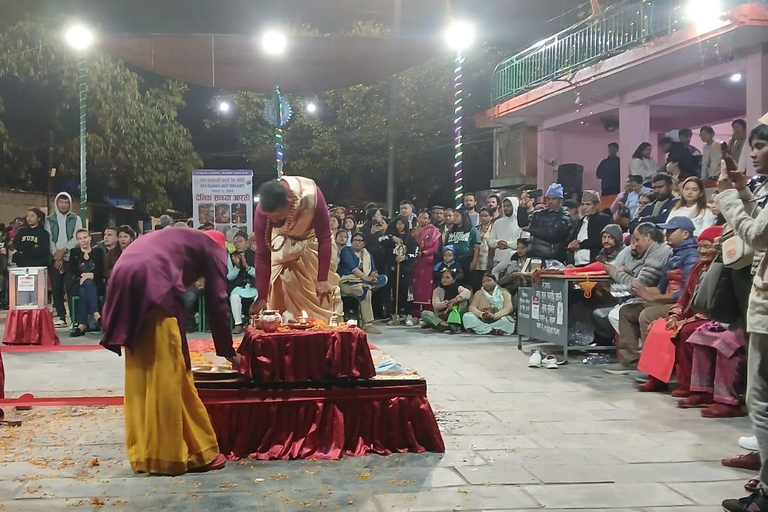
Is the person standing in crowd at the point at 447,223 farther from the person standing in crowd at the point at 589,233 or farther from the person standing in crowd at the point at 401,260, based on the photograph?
the person standing in crowd at the point at 589,233

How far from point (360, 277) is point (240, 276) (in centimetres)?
164

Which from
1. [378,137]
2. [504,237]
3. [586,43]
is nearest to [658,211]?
[504,237]

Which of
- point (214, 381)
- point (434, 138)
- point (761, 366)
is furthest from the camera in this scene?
point (434, 138)

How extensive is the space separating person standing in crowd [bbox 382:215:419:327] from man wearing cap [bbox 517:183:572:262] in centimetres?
218

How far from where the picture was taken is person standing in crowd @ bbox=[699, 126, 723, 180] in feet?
34.0

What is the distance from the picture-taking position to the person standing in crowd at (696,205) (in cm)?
734

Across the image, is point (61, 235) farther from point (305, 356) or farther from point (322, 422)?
point (322, 422)

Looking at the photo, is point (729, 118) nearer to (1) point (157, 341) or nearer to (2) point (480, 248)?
(2) point (480, 248)

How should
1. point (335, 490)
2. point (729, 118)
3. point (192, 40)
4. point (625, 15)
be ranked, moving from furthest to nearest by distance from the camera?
1. point (729, 118)
2. point (625, 15)
3. point (192, 40)
4. point (335, 490)

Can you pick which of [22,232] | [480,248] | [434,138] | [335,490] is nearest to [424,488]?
[335,490]

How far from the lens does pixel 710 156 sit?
10492 mm

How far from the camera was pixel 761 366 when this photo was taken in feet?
10.9

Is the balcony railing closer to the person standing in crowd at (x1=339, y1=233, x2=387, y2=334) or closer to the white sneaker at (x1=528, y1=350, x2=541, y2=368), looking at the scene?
the person standing in crowd at (x1=339, y1=233, x2=387, y2=334)

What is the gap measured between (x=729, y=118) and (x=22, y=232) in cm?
1259
